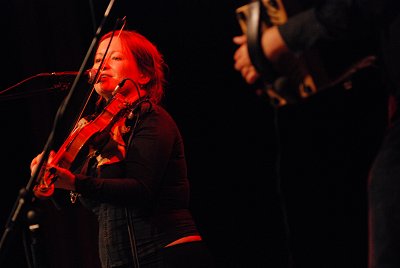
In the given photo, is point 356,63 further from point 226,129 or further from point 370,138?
point 226,129

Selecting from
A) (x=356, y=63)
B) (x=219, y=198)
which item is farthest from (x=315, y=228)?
(x=356, y=63)

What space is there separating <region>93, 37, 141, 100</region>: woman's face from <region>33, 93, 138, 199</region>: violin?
131mm

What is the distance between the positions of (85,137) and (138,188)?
32 cm

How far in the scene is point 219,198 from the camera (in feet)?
11.5

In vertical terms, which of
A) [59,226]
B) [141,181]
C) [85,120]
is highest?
[85,120]

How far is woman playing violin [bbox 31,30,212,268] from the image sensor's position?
2.21 m

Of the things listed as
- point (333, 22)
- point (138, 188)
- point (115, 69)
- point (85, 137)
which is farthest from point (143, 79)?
point (333, 22)

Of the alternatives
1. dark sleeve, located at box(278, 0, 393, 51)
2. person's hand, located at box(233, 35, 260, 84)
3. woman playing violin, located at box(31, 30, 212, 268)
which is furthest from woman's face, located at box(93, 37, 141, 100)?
dark sleeve, located at box(278, 0, 393, 51)

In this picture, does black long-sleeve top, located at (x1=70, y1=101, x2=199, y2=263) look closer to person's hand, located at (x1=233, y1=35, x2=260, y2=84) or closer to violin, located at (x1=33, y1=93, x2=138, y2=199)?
violin, located at (x1=33, y1=93, x2=138, y2=199)

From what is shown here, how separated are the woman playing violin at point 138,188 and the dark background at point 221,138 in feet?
0.90

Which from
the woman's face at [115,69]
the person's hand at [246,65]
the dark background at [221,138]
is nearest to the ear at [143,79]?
the woman's face at [115,69]

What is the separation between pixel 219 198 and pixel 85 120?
1210mm

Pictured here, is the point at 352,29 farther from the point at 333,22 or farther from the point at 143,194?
the point at 143,194

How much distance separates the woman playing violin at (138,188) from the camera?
2.21m
